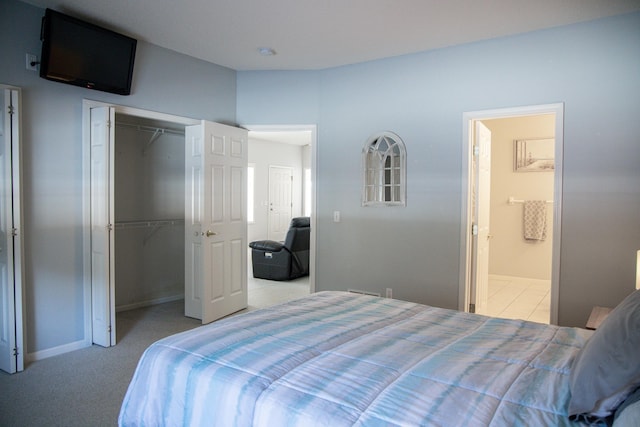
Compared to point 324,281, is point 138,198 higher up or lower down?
higher up

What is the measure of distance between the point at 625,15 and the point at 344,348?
3.18m

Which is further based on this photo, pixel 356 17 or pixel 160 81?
pixel 160 81

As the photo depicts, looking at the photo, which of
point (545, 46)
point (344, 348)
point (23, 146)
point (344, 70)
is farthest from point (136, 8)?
point (545, 46)

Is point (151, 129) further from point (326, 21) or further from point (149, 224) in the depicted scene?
point (326, 21)

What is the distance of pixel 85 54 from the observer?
10.5 ft

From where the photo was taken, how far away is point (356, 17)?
3172 millimetres

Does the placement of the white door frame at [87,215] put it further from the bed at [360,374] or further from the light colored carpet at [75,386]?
the bed at [360,374]

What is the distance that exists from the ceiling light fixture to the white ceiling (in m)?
Result: 0.05

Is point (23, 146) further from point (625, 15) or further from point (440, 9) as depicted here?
point (625, 15)

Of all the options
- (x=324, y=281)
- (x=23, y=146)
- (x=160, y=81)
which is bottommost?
(x=324, y=281)

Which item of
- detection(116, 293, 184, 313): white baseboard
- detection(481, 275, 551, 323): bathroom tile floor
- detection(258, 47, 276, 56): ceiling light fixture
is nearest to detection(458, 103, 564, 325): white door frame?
detection(481, 275, 551, 323): bathroom tile floor

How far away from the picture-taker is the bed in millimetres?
1227

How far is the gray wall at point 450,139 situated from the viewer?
10.1 feet

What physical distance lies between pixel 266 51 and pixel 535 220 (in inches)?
179
